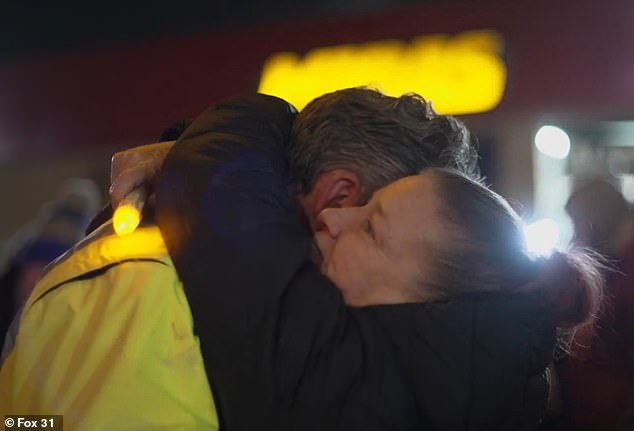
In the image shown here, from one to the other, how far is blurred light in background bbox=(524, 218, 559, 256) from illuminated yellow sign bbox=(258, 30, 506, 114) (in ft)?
8.89

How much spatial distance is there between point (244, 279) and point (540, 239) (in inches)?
14.6

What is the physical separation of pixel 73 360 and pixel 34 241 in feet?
5.35

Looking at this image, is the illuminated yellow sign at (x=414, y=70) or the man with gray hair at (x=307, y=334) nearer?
the man with gray hair at (x=307, y=334)

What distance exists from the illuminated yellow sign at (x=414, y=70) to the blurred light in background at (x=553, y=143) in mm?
257

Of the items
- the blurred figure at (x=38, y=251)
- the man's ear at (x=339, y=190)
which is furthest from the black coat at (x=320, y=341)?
the blurred figure at (x=38, y=251)

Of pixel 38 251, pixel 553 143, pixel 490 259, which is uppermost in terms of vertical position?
pixel 490 259

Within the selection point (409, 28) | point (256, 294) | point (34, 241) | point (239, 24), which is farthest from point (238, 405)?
point (239, 24)

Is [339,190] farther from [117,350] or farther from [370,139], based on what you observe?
[117,350]

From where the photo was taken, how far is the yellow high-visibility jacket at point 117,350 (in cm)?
84

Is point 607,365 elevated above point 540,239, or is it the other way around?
point 540,239

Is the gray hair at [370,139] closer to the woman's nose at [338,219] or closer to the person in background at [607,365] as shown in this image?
the woman's nose at [338,219]

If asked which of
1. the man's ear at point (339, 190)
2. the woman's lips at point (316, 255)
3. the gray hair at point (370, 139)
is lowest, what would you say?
the woman's lips at point (316, 255)

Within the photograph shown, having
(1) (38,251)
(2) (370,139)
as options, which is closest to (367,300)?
(2) (370,139)

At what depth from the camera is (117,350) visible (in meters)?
0.85
